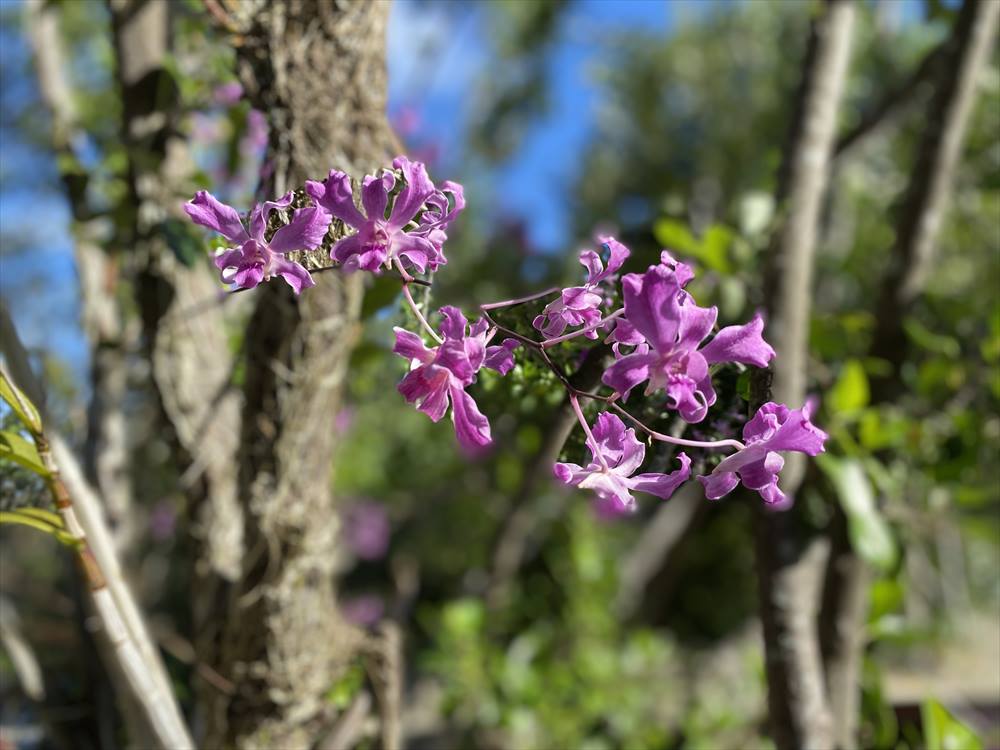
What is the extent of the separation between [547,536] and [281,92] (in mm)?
2998

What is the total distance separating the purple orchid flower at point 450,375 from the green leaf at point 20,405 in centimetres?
33

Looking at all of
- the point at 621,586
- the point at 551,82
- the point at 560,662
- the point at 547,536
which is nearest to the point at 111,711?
the point at 560,662

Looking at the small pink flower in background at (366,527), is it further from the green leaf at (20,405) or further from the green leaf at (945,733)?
the green leaf at (20,405)

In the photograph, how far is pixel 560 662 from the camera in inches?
108

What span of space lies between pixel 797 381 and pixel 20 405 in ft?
2.72

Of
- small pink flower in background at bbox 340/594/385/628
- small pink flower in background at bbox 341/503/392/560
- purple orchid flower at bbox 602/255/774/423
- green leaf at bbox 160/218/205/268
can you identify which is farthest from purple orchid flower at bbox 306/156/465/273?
small pink flower in background at bbox 341/503/392/560

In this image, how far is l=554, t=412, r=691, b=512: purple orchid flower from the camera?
0.41 m

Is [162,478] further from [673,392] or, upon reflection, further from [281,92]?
[673,392]

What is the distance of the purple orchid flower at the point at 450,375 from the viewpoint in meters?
0.40

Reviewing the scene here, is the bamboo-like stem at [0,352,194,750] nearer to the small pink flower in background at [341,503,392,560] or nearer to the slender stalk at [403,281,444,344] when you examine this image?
the slender stalk at [403,281,444,344]

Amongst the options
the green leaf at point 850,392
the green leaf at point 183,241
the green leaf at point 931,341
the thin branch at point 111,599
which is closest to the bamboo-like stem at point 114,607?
the thin branch at point 111,599

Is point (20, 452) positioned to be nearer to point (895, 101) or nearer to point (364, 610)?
point (895, 101)

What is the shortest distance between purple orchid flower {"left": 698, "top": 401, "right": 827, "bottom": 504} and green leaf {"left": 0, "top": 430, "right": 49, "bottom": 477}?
484 mm

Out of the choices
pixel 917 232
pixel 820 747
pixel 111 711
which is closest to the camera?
pixel 820 747
